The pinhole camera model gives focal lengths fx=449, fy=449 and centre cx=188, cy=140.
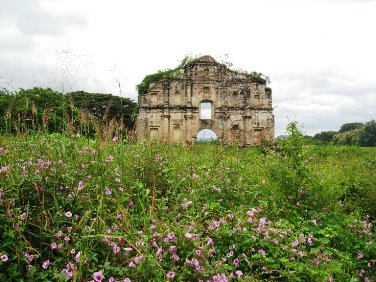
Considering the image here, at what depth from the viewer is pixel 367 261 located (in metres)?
4.85

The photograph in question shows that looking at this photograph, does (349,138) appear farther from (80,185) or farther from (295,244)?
(80,185)

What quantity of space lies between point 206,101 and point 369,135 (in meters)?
31.8

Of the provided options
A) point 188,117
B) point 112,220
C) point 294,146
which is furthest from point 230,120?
point 112,220

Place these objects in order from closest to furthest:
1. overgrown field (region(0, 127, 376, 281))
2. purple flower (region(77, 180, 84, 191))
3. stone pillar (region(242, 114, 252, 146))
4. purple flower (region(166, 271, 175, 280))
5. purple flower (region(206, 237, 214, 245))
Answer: purple flower (region(166, 271, 175, 280))
overgrown field (region(0, 127, 376, 281))
purple flower (region(206, 237, 214, 245))
purple flower (region(77, 180, 84, 191))
stone pillar (region(242, 114, 252, 146))

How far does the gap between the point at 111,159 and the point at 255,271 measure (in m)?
2.17

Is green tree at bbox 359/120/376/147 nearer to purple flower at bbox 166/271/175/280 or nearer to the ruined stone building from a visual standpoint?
the ruined stone building

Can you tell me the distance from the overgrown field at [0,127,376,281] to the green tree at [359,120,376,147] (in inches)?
2193

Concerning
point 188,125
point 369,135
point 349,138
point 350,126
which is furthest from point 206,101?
point 350,126

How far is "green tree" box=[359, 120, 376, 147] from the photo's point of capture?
57.7 meters

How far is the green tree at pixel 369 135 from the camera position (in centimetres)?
5774

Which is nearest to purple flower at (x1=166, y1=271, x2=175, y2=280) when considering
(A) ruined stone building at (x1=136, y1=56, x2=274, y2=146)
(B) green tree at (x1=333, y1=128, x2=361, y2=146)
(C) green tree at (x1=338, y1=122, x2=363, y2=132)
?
(A) ruined stone building at (x1=136, y1=56, x2=274, y2=146)

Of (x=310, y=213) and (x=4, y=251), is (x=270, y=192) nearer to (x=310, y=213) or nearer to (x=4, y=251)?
(x=310, y=213)

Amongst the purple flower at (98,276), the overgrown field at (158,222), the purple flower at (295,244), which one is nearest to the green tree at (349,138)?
the overgrown field at (158,222)

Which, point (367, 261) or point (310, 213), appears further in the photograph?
point (310, 213)
